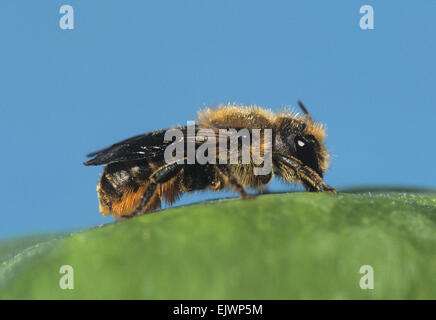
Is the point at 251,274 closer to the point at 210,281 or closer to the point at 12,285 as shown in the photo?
the point at 210,281

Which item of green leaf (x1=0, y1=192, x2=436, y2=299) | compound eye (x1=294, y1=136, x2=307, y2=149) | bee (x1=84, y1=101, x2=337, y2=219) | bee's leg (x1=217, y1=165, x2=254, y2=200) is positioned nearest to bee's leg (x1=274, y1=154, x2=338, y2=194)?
bee (x1=84, y1=101, x2=337, y2=219)

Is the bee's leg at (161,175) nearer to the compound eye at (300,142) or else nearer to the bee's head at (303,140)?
the bee's head at (303,140)

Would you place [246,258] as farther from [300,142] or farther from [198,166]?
[300,142]

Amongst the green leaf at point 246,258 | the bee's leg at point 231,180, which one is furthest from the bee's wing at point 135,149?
the green leaf at point 246,258

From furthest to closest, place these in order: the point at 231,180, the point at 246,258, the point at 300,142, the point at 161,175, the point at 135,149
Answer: the point at 300,142
the point at 135,149
the point at 161,175
the point at 231,180
the point at 246,258

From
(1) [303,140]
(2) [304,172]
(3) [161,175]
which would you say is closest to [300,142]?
(1) [303,140]
